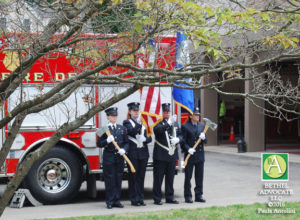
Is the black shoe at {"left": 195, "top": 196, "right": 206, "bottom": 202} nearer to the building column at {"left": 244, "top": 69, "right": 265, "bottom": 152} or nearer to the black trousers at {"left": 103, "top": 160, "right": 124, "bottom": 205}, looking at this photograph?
the black trousers at {"left": 103, "top": 160, "right": 124, "bottom": 205}

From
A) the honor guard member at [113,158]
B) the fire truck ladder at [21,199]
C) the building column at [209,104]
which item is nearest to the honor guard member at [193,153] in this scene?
the honor guard member at [113,158]

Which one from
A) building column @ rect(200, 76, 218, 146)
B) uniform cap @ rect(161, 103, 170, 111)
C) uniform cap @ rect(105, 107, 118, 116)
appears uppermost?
building column @ rect(200, 76, 218, 146)

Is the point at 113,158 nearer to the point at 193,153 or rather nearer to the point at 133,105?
the point at 133,105

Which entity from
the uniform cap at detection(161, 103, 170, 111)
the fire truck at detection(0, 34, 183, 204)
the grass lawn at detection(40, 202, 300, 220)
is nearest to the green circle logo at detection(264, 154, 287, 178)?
the grass lawn at detection(40, 202, 300, 220)

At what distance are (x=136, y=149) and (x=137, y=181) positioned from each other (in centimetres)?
62

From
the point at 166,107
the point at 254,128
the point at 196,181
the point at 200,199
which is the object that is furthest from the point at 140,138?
the point at 254,128

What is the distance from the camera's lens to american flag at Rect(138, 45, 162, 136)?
33.1 feet

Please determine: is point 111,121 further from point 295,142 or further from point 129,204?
point 295,142

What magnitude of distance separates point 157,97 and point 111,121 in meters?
1.06

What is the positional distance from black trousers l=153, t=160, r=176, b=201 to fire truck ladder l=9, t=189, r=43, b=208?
2.35 meters

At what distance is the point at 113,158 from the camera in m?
10.4

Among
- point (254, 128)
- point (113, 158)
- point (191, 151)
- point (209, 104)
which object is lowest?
point (113, 158)

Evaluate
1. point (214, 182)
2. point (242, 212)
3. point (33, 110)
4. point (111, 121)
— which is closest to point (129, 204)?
point (111, 121)

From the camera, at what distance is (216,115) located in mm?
25938
